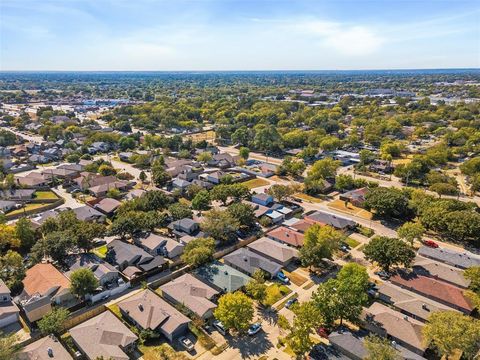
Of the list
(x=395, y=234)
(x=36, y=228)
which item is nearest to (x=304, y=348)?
(x=395, y=234)

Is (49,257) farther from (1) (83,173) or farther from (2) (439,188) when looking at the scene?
(2) (439,188)

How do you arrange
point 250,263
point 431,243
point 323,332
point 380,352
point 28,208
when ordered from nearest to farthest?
point 380,352 < point 323,332 < point 250,263 < point 431,243 < point 28,208

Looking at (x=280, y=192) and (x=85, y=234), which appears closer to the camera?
(x=85, y=234)

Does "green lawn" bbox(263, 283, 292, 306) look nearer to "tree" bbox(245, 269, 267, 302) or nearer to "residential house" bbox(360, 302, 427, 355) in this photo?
"tree" bbox(245, 269, 267, 302)

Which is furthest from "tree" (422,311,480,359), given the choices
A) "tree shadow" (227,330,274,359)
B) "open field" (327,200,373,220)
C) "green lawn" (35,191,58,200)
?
"green lawn" (35,191,58,200)

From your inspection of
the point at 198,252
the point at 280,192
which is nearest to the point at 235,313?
the point at 198,252

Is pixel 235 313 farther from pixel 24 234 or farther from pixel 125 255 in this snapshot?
pixel 24 234

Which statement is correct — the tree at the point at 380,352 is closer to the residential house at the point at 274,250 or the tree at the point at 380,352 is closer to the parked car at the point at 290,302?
the parked car at the point at 290,302
